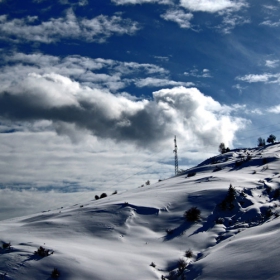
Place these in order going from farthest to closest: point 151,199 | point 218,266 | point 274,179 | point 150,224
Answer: point 274,179
point 151,199
point 150,224
point 218,266

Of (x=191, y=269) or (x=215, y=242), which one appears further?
(x=215, y=242)

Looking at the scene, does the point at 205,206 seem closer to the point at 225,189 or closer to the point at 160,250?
the point at 225,189

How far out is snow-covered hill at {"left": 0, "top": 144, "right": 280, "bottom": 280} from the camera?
11547 millimetres

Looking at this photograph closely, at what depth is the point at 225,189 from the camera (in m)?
20.2

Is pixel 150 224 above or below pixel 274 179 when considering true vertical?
below

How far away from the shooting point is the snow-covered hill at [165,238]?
1155cm

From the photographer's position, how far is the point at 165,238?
51.0ft

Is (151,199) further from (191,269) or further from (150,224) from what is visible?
(191,269)

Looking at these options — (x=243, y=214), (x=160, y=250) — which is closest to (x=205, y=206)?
(x=243, y=214)

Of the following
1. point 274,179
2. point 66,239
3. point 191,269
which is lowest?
point 191,269

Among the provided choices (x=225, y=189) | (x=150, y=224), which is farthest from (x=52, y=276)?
(x=225, y=189)

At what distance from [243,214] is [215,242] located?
3361 millimetres

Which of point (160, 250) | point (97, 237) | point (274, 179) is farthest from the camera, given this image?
point (274, 179)

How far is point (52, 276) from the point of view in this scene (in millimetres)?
11461
